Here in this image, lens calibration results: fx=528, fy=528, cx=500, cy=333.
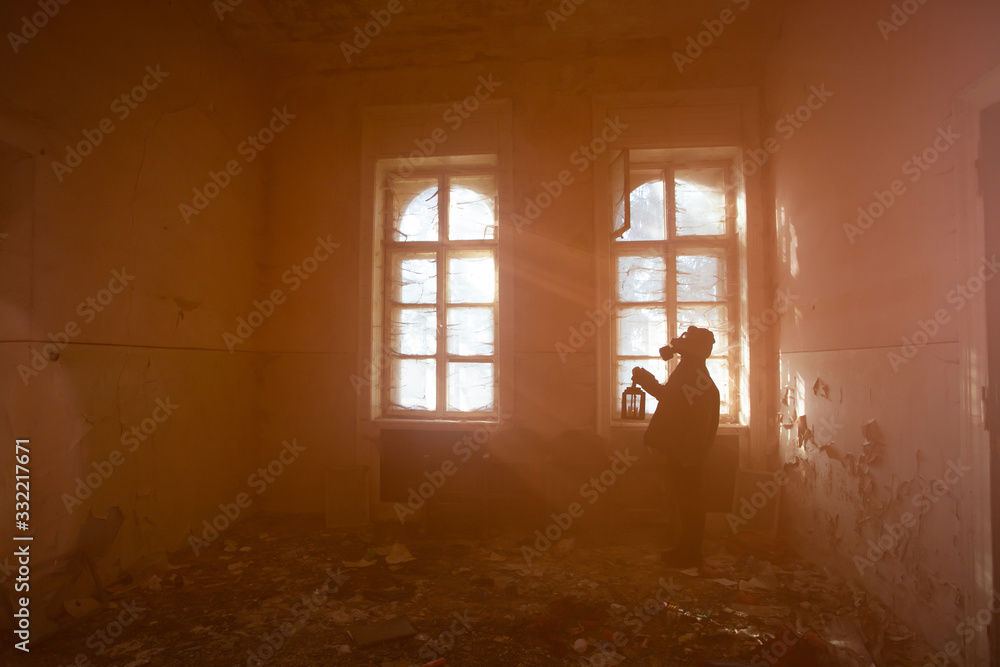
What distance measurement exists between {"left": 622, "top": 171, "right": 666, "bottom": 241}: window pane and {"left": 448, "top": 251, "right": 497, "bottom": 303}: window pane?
1.17 metres

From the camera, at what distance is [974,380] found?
2061mm

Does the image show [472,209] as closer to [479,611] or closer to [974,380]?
[479,611]

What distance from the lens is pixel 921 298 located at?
2.35 metres

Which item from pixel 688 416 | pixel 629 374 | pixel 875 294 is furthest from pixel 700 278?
pixel 875 294

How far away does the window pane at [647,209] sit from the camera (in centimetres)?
438

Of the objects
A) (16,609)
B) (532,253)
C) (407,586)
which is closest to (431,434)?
(407,586)

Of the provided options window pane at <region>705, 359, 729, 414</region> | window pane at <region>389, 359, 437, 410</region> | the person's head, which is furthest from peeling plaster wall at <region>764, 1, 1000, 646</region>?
window pane at <region>389, 359, 437, 410</region>

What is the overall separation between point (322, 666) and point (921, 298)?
3122 mm

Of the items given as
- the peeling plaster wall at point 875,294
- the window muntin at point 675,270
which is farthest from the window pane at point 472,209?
the peeling plaster wall at point 875,294

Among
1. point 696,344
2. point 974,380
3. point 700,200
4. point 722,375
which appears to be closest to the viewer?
point 974,380

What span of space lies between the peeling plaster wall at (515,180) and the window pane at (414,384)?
36 cm

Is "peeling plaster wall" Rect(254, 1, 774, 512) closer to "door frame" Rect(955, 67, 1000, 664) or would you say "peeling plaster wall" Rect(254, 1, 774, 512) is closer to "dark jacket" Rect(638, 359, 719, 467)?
"dark jacket" Rect(638, 359, 719, 467)

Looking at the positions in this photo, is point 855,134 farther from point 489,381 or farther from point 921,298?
point 489,381

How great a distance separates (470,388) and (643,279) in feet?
5.60
